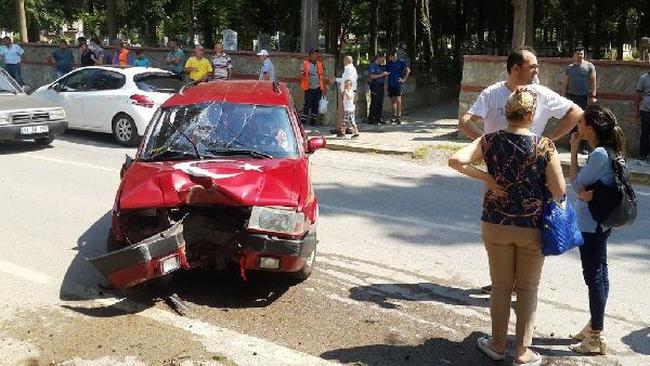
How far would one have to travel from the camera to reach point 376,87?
16203 millimetres

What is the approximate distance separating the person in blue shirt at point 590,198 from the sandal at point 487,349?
589mm

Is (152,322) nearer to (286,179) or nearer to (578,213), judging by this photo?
(286,179)

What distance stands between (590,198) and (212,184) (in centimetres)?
275

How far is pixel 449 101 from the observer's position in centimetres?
2473

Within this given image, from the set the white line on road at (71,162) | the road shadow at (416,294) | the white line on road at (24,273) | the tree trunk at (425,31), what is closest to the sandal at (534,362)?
the road shadow at (416,294)

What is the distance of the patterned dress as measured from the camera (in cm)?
400

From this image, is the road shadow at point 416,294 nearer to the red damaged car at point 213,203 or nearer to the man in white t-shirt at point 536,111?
the red damaged car at point 213,203

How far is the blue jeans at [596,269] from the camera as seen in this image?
14.9 feet

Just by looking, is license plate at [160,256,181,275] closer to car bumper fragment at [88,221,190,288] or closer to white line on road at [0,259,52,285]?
car bumper fragment at [88,221,190,288]

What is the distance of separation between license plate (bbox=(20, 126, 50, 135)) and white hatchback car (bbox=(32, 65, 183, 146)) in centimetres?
136

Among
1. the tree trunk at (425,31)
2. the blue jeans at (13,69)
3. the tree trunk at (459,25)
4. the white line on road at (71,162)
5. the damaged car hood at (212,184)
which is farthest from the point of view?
the tree trunk at (459,25)

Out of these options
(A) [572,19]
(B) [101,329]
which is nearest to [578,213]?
(B) [101,329]

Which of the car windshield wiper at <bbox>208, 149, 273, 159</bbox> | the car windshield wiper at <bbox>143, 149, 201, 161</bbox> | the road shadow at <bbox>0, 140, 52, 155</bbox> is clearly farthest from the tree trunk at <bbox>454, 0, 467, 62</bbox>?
the car windshield wiper at <bbox>143, 149, 201, 161</bbox>

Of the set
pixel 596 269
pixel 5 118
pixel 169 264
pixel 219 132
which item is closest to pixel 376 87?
pixel 5 118
